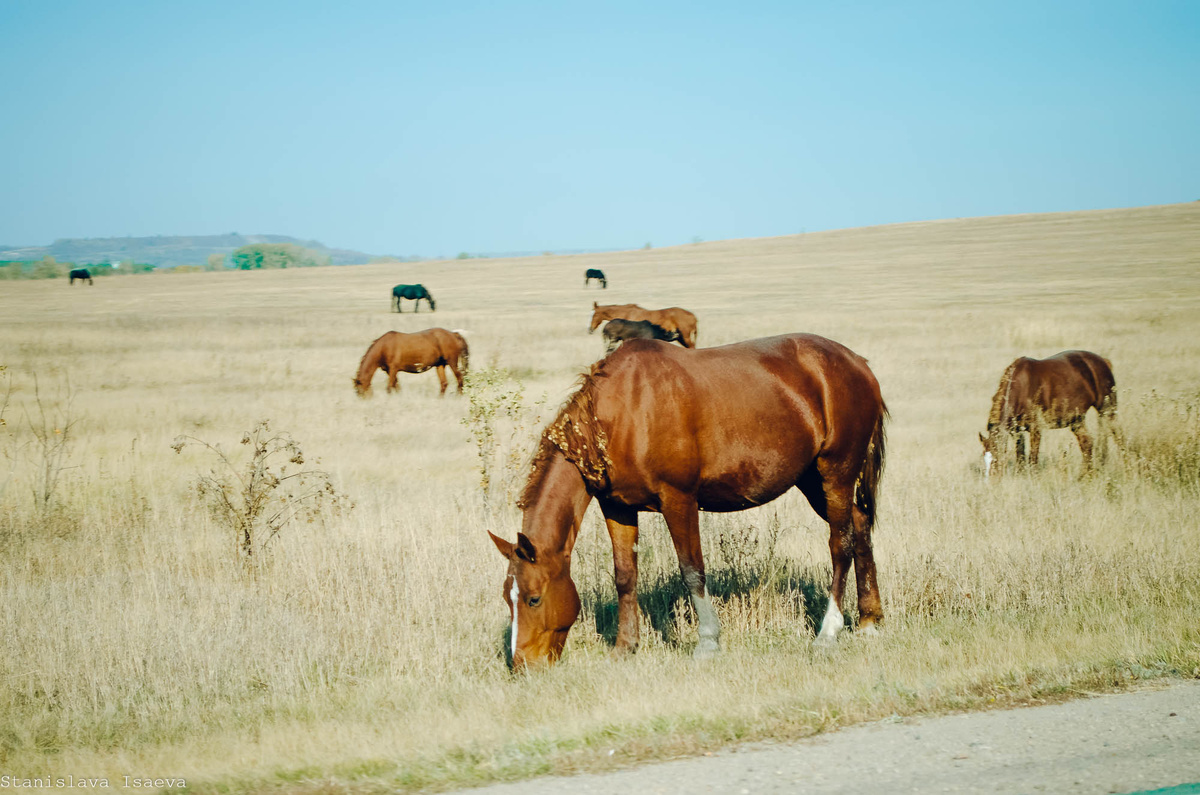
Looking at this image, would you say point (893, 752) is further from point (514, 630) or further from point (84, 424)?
point (84, 424)

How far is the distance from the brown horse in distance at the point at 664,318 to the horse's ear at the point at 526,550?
23549mm

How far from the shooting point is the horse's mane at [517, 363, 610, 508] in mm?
5552

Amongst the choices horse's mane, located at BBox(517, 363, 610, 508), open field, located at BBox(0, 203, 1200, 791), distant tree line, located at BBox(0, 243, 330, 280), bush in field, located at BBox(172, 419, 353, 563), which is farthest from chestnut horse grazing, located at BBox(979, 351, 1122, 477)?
distant tree line, located at BBox(0, 243, 330, 280)

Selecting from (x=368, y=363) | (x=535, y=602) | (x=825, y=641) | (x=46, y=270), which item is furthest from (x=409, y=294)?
(x=46, y=270)

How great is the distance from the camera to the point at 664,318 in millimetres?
31172

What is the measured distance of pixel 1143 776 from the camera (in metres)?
3.61

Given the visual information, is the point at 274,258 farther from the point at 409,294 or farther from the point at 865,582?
the point at 865,582

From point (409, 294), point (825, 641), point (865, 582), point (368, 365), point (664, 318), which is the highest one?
point (409, 294)

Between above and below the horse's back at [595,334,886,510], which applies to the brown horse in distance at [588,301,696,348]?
above

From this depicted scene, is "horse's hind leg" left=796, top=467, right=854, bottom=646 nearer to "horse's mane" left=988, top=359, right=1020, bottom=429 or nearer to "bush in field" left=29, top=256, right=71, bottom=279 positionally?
"horse's mane" left=988, top=359, right=1020, bottom=429

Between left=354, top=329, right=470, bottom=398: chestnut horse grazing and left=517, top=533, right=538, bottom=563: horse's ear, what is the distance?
15.9 metres

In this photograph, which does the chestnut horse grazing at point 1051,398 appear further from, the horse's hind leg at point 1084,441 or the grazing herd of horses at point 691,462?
the grazing herd of horses at point 691,462

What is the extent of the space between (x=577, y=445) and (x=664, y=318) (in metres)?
25.9

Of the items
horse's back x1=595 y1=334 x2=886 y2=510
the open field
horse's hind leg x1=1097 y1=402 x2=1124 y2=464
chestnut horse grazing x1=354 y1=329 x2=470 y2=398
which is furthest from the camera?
chestnut horse grazing x1=354 y1=329 x2=470 y2=398
